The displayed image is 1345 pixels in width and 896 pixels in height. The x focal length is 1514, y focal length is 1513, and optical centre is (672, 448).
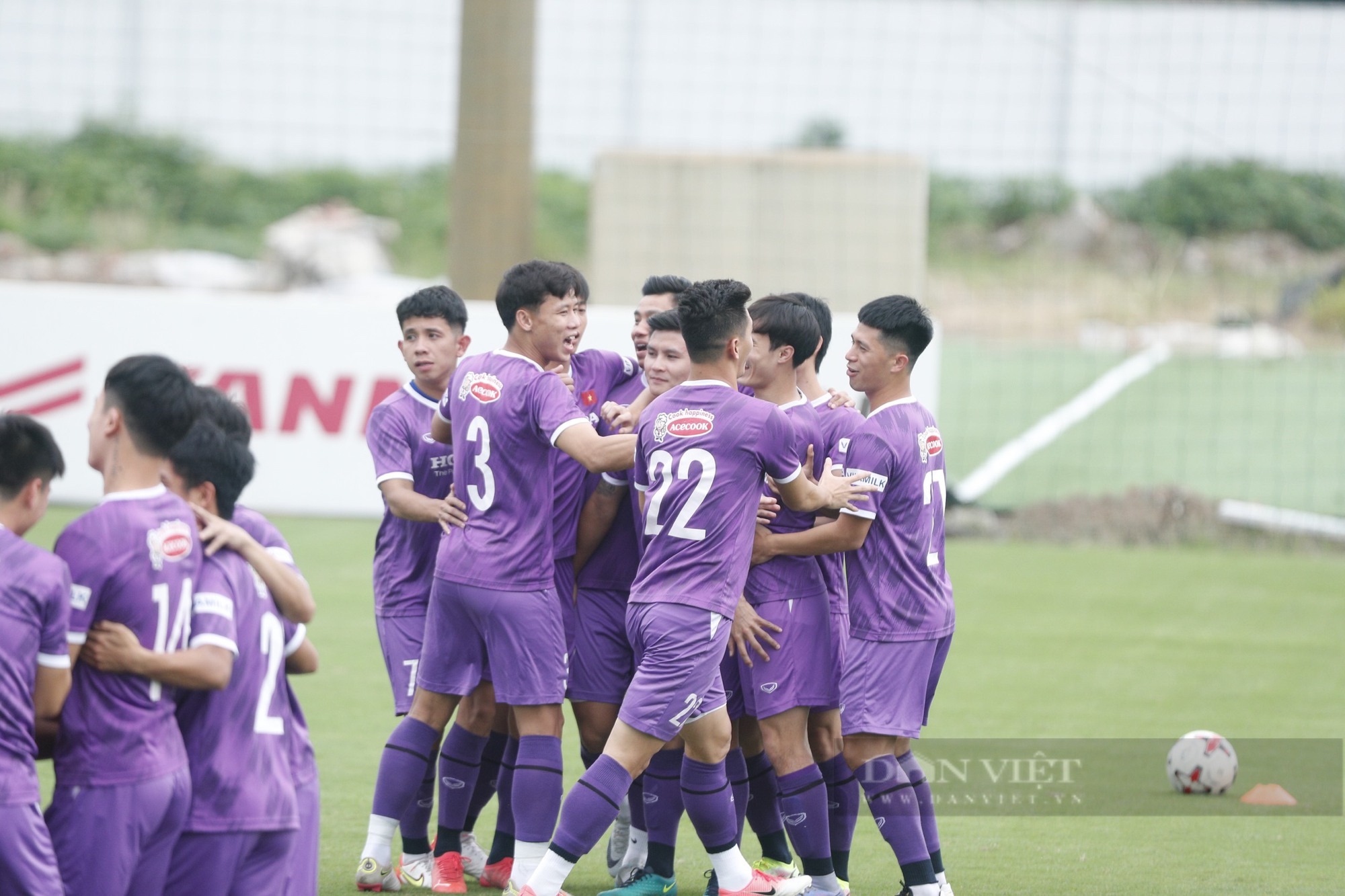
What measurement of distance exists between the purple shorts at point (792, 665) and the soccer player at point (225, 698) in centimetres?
185

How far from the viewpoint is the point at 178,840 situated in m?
3.42

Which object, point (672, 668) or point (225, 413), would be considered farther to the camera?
point (672, 668)

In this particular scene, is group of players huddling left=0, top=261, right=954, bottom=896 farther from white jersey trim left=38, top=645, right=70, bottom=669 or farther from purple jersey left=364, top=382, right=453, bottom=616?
white jersey trim left=38, top=645, right=70, bottom=669

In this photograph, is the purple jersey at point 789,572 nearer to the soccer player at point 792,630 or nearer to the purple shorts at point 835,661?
the soccer player at point 792,630

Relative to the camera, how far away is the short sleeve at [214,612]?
339 cm

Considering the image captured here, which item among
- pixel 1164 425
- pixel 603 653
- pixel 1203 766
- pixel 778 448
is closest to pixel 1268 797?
pixel 1203 766

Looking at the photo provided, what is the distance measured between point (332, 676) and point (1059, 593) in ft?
19.2

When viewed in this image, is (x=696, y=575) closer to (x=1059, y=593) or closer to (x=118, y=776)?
(x=118, y=776)

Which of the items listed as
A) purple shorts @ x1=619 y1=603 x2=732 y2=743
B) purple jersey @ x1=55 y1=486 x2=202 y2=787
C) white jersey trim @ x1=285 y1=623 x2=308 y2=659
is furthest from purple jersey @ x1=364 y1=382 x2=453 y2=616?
purple jersey @ x1=55 y1=486 x2=202 y2=787

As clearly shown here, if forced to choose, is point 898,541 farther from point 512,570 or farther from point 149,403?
point 149,403

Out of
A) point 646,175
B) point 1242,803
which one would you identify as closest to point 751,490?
point 1242,803

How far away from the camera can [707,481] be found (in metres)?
4.64

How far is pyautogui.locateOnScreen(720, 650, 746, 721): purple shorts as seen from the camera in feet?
17.0

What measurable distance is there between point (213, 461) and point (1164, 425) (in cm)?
2006
